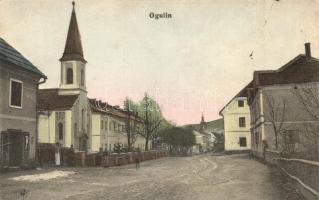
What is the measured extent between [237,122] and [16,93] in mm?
38484

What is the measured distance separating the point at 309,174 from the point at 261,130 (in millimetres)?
20914

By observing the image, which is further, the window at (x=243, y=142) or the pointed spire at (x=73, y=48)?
the window at (x=243, y=142)

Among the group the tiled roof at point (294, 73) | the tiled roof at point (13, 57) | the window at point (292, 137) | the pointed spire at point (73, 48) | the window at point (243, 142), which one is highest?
the pointed spire at point (73, 48)

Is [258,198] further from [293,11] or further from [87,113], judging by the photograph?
[87,113]

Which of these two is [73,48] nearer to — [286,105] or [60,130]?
[60,130]

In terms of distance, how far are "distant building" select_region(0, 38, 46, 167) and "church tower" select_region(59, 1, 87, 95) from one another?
19978mm

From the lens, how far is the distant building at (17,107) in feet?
60.9

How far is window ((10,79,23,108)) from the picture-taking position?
765 inches

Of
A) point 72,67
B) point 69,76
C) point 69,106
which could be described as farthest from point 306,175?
point 69,76

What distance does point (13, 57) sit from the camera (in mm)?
18922

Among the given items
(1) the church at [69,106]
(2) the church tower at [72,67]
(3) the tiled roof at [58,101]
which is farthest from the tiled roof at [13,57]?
(2) the church tower at [72,67]

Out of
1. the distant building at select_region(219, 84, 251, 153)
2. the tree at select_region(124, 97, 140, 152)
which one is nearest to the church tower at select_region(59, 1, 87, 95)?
the tree at select_region(124, 97, 140, 152)

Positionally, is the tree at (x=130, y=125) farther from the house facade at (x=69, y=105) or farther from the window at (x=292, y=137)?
the window at (x=292, y=137)

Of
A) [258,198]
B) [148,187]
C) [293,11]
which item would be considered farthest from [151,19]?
[258,198]
